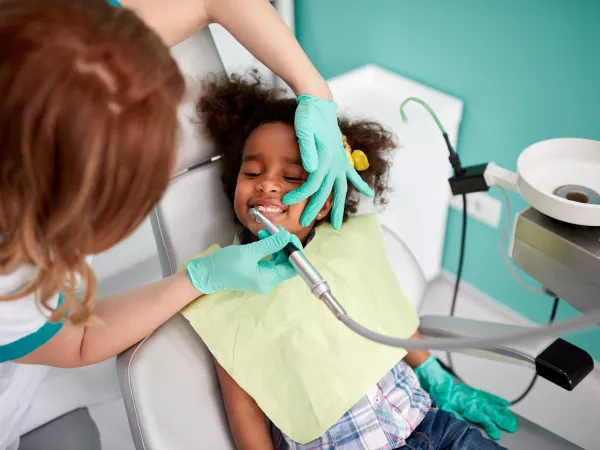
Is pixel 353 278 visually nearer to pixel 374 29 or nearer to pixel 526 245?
pixel 526 245

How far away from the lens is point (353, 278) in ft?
3.92

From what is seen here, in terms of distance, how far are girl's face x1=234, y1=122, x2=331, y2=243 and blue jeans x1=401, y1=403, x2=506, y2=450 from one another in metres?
0.50

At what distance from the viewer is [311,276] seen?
0.83 metres

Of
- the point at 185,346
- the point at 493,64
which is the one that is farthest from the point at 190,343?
the point at 493,64

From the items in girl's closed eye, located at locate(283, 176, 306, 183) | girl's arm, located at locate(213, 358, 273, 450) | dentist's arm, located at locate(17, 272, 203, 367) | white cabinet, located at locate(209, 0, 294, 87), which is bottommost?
girl's arm, located at locate(213, 358, 273, 450)

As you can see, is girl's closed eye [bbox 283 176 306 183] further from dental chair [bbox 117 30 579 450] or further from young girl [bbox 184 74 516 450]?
dental chair [bbox 117 30 579 450]

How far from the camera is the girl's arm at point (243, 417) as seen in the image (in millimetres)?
1023

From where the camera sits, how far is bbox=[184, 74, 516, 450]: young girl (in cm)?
105

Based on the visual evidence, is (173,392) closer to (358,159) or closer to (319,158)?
(319,158)

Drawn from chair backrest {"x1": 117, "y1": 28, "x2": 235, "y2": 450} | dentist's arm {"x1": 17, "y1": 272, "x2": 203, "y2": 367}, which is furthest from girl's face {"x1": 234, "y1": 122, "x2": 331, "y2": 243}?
dentist's arm {"x1": 17, "y1": 272, "x2": 203, "y2": 367}

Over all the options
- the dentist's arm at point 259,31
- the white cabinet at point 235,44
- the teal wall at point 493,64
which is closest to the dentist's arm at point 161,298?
the dentist's arm at point 259,31

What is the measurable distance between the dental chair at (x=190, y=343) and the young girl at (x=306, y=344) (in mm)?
33

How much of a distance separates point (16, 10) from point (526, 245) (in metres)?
0.87

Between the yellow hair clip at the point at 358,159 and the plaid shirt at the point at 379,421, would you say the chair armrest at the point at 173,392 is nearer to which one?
the plaid shirt at the point at 379,421
